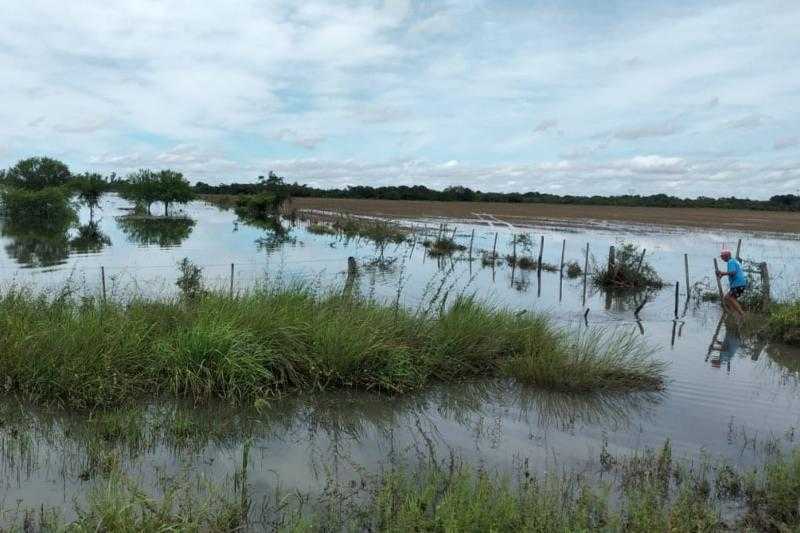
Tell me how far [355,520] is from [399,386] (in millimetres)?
4026

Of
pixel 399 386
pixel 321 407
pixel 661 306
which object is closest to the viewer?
pixel 321 407

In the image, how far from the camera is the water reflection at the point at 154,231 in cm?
3744

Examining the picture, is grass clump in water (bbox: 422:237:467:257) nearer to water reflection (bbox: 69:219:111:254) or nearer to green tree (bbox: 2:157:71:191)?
water reflection (bbox: 69:219:111:254)

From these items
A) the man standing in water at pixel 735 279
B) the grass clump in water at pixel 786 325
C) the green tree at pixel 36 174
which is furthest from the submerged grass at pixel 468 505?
the green tree at pixel 36 174

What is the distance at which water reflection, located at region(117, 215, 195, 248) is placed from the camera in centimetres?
3744

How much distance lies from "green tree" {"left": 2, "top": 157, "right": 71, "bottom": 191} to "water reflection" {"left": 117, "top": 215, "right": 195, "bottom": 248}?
2785 centimetres

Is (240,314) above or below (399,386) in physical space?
above

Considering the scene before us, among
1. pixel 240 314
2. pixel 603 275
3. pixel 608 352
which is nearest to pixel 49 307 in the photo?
pixel 240 314

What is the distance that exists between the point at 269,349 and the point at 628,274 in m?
18.2

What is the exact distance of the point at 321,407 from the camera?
8.28m

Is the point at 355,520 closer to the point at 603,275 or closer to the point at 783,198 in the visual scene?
the point at 603,275

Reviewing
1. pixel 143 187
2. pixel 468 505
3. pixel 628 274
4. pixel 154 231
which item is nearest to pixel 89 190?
pixel 143 187

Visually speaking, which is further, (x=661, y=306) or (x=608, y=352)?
(x=661, y=306)

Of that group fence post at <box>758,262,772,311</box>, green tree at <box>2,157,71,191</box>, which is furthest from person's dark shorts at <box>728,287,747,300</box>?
green tree at <box>2,157,71,191</box>
